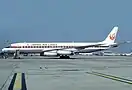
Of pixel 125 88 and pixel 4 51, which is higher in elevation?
pixel 4 51

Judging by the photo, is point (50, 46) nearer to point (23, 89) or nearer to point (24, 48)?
point (24, 48)

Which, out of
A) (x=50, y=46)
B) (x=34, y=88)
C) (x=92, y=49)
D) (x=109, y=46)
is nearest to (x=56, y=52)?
(x=50, y=46)

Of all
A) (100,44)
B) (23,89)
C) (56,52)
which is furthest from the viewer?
(100,44)

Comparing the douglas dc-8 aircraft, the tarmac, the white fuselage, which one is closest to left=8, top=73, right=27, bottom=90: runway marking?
the tarmac

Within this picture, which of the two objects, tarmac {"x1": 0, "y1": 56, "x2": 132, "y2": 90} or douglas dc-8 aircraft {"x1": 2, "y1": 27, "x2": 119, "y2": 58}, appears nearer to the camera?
tarmac {"x1": 0, "y1": 56, "x2": 132, "y2": 90}

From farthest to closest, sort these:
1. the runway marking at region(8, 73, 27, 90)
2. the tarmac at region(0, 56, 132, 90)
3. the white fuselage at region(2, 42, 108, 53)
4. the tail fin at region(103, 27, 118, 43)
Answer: the tail fin at region(103, 27, 118, 43) < the white fuselage at region(2, 42, 108, 53) < the tarmac at region(0, 56, 132, 90) < the runway marking at region(8, 73, 27, 90)

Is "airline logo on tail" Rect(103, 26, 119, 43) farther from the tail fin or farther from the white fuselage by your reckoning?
the white fuselage

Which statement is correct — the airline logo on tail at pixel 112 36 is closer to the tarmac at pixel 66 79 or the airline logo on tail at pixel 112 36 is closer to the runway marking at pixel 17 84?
the tarmac at pixel 66 79

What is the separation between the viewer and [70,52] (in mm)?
74062

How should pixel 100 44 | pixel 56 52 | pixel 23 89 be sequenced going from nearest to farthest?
pixel 23 89, pixel 56 52, pixel 100 44

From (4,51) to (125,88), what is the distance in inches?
2525

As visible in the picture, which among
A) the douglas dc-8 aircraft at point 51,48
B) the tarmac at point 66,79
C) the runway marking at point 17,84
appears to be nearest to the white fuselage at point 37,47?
the douglas dc-8 aircraft at point 51,48

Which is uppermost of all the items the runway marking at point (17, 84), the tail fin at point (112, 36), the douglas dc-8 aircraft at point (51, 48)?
the tail fin at point (112, 36)

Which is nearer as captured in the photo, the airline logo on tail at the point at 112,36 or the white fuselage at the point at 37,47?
the white fuselage at the point at 37,47
